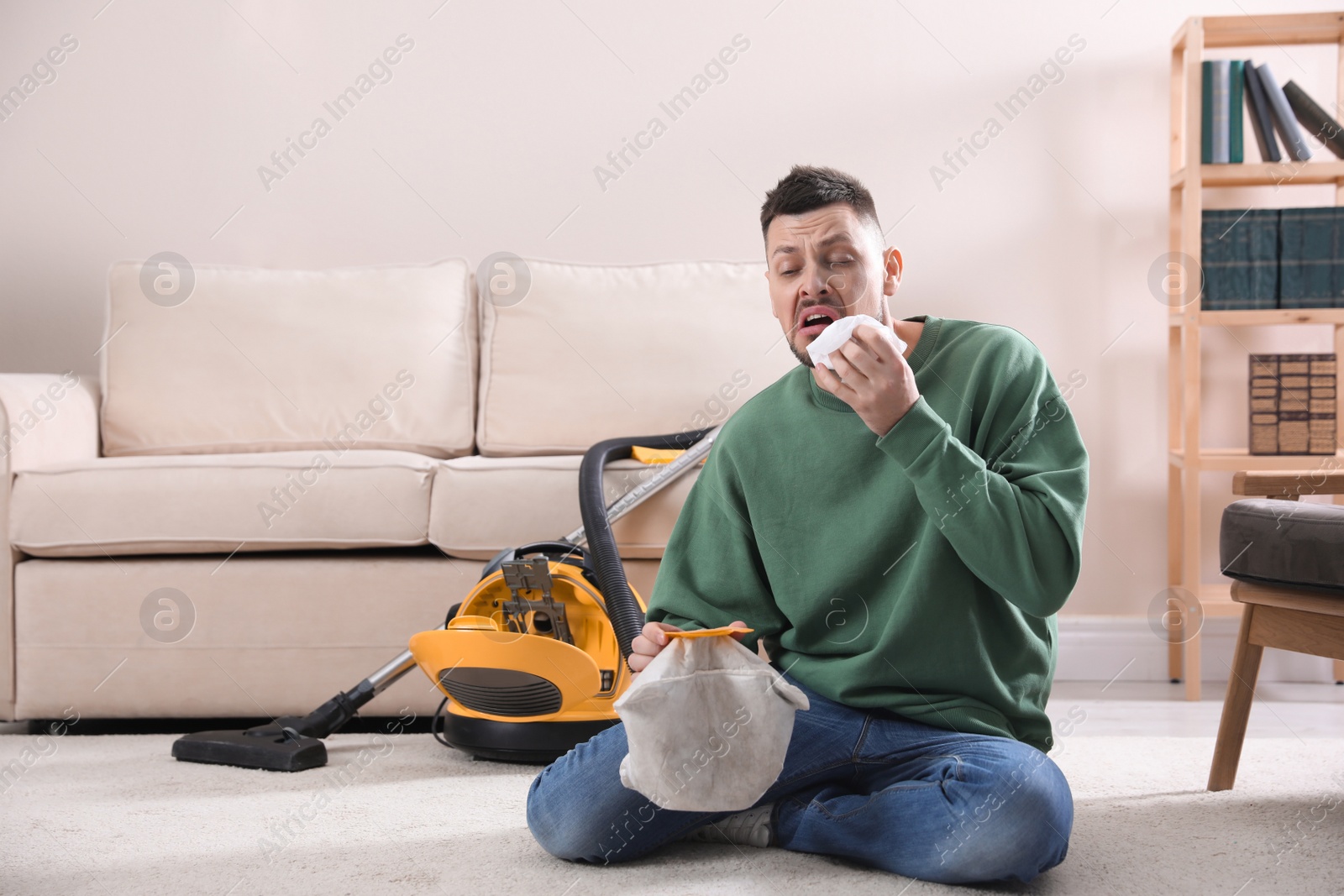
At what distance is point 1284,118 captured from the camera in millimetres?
2312

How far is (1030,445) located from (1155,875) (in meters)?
0.52

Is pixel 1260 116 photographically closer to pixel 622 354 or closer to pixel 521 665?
pixel 622 354

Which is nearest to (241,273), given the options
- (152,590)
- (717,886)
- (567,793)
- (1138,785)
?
(152,590)

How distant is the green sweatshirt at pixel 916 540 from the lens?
3.47 feet

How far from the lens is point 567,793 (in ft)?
4.02

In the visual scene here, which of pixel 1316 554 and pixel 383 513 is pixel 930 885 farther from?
pixel 383 513

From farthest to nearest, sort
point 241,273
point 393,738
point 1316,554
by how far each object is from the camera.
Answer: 1. point 241,273
2. point 393,738
3. point 1316,554

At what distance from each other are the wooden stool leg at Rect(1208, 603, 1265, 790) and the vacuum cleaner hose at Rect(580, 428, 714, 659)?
86cm

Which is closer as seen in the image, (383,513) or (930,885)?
(930,885)

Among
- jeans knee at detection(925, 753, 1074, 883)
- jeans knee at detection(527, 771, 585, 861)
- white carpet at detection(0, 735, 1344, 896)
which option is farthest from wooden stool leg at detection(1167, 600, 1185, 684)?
jeans knee at detection(527, 771, 585, 861)

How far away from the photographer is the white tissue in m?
1.06

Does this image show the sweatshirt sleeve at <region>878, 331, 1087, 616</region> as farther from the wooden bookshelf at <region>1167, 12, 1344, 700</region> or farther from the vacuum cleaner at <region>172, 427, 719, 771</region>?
the wooden bookshelf at <region>1167, 12, 1344, 700</region>

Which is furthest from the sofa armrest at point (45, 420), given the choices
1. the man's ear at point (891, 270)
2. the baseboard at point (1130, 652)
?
the baseboard at point (1130, 652)

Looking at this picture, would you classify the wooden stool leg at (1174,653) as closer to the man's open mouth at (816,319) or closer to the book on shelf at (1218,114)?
the book on shelf at (1218,114)
